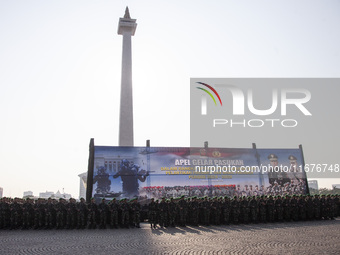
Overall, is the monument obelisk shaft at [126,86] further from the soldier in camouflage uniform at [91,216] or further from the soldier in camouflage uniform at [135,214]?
the soldier in camouflage uniform at [91,216]

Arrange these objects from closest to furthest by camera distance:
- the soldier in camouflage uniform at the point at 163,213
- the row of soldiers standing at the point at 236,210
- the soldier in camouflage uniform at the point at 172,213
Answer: the soldier in camouflage uniform at the point at 163,213, the soldier in camouflage uniform at the point at 172,213, the row of soldiers standing at the point at 236,210

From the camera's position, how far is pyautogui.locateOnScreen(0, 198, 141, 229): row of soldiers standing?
15.4 metres

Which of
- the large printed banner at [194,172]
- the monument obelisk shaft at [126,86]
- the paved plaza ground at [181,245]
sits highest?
the monument obelisk shaft at [126,86]

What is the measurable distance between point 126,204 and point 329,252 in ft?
33.2

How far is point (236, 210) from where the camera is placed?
55.1 feet

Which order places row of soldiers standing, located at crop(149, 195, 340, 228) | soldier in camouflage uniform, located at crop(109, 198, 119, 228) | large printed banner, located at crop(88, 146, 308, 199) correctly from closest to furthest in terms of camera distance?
1. soldier in camouflage uniform, located at crop(109, 198, 119, 228)
2. row of soldiers standing, located at crop(149, 195, 340, 228)
3. large printed banner, located at crop(88, 146, 308, 199)

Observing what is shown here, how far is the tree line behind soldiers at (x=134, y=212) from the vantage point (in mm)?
15445

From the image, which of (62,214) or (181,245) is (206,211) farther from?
(62,214)

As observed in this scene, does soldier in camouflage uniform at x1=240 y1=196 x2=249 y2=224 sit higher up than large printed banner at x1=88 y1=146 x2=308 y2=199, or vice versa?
large printed banner at x1=88 y1=146 x2=308 y2=199

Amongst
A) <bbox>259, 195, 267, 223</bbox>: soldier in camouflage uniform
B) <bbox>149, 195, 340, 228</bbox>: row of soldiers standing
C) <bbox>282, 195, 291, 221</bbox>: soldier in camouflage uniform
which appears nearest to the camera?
<bbox>149, 195, 340, 228</bbox>: row of soldiers standing

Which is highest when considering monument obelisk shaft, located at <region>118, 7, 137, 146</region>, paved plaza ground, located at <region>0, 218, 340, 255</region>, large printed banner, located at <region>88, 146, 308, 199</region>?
monument obelisk shaft, located at <region>118, 7, 137, 146</region>

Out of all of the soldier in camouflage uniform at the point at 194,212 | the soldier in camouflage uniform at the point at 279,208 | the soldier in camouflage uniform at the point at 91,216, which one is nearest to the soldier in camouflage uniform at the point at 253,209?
the soldier in camouflage uniform at the point at 279,208

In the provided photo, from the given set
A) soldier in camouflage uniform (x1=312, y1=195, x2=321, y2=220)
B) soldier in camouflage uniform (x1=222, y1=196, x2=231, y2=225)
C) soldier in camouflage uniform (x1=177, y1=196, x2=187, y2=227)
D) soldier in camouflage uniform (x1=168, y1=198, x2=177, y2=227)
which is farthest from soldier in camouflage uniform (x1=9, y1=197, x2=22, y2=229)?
soldier in camouflage uniform (x1=312, y1=195, x2=321, y2=220)

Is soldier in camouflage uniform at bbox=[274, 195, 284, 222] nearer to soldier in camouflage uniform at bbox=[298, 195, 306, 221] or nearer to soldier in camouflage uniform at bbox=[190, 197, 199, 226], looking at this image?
soldier in camouflage uniform at bbox=[298, 195, 306, 221]
